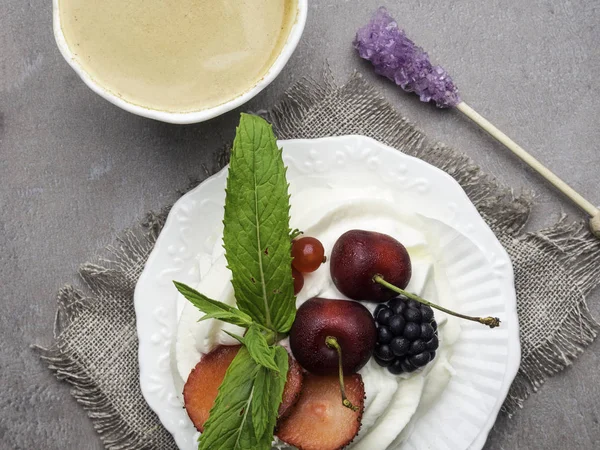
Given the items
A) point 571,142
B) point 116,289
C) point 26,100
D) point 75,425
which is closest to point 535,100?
point 571,142

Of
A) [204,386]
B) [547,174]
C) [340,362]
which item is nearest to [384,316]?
[340,362]

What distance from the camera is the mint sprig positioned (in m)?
1.08

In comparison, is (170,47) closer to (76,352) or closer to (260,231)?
(260,231)

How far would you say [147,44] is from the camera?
4.12ft

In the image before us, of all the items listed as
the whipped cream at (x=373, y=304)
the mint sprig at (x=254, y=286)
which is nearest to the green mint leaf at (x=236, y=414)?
the mint sprig at (x=254, y=286)

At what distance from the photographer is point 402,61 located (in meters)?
1.37

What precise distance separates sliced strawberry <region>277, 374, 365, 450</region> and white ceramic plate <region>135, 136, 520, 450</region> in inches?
8.7

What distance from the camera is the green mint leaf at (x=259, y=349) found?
3.38 ft

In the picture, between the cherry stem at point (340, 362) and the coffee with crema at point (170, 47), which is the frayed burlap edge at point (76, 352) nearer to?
the coffee with crema at point (170, 47)

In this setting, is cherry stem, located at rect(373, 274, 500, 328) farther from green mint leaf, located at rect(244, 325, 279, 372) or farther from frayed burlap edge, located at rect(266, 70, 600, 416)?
frayed burlap edge, located at rect(266, 70, 600, 416)

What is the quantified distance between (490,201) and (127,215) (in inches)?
31.8

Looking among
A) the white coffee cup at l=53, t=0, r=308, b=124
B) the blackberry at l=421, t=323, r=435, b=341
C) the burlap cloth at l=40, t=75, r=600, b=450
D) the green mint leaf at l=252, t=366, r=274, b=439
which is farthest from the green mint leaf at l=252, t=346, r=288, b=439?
the white coffee cup at l=53, t=0, r=308, b=124

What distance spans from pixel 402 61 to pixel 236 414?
0.82 metres

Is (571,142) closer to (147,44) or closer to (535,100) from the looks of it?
(535,100)
